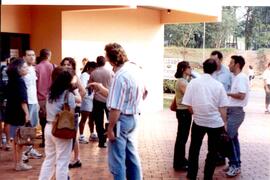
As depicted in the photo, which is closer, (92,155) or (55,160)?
(55,160)

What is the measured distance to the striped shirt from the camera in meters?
4.96

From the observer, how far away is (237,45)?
105 ft

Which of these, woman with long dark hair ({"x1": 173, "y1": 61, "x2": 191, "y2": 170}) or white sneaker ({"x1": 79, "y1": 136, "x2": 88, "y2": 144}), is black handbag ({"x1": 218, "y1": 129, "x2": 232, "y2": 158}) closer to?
woman with long dark hair ({"x1": 173, "y1": 61, "x2": 191, "y2": 170})

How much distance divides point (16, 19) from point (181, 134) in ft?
22.5

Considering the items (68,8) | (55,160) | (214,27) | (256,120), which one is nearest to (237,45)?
(214,27)

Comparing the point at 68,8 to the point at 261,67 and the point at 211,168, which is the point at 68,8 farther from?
the point at 261,67

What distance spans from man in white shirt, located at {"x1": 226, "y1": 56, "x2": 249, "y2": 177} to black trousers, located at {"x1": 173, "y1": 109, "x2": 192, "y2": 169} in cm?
59

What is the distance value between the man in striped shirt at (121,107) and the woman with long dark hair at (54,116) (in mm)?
554

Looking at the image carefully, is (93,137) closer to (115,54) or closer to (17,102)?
(17,102)

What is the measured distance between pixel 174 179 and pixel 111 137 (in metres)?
1.97

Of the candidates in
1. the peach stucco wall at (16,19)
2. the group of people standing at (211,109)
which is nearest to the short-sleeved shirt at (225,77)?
the group of people standing at (211,109)

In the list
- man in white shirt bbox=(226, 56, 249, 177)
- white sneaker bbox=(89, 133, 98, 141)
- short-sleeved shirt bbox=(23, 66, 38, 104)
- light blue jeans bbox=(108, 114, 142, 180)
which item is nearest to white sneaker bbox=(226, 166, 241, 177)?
man in white shirt bbox=(226, 56, 249, 177)

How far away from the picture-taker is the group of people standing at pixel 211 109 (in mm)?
6008

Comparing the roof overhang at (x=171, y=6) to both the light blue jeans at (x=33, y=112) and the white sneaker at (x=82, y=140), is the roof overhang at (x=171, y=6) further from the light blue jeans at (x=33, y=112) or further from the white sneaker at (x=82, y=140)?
the light blue jeans at (x=33, y=112)
